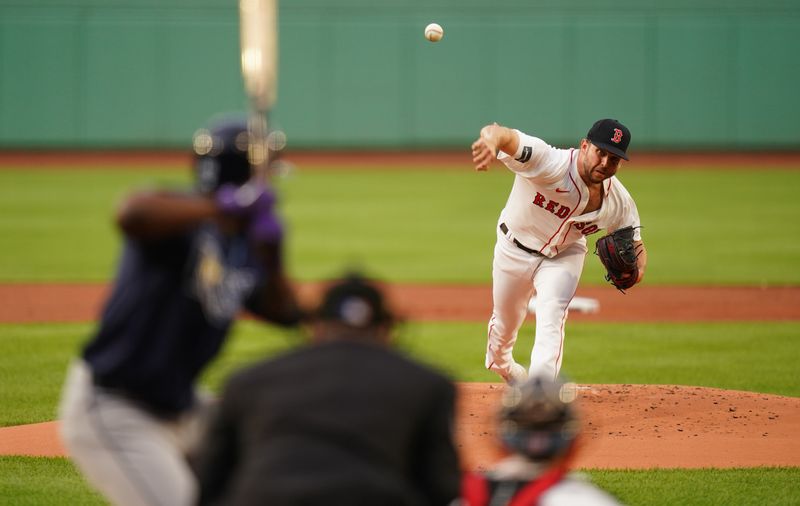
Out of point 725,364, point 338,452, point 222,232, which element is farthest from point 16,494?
point 725,364

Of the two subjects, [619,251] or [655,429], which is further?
[619,251]

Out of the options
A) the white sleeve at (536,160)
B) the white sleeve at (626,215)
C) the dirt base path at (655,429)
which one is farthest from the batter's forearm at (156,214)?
the white sleeve at (626,215)

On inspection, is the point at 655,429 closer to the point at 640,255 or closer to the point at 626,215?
the point at 640,255

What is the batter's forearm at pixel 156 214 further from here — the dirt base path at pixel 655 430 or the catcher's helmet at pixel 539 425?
the dirt base path at pixel 655 430

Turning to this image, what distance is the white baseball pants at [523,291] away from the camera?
290 inches

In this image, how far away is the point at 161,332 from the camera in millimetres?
3451

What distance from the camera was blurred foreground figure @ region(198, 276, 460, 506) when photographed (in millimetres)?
2801

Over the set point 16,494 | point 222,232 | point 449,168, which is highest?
point 222,232

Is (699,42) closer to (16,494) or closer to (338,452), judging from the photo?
(16,494)

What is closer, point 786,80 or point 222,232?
point 222,232

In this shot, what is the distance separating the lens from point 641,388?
8.73m

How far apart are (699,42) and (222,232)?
2973cm

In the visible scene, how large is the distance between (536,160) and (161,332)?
4249 millimetres

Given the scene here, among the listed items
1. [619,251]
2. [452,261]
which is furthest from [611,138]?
[452,261]
